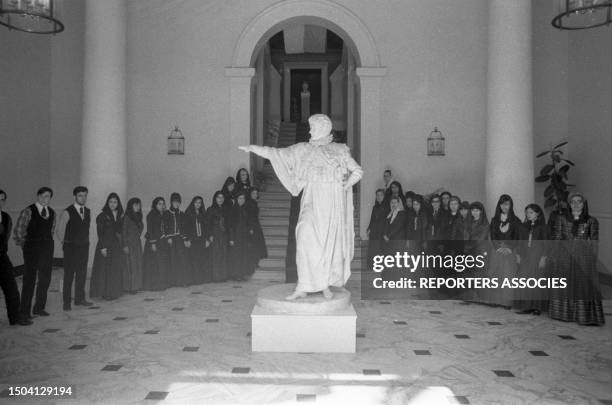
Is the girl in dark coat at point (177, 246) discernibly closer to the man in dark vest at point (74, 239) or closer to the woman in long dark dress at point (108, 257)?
the woman in long dark dress at point (108, 257)

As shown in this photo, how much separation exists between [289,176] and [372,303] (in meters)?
2.95

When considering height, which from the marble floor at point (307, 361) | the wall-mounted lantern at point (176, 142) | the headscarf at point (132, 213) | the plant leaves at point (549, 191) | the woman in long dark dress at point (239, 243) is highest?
the wall-mounted lantern at point (176, 142)

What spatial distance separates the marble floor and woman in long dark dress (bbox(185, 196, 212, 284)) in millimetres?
1735

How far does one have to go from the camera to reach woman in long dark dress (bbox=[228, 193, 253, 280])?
899 centimetres

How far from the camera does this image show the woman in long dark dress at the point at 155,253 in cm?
829

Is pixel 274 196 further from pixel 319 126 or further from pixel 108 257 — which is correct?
pixel 319 126

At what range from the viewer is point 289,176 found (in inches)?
210

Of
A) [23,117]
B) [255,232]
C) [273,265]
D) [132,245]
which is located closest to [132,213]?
[132,245]

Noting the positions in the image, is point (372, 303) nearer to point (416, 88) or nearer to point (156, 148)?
point (416, 88)

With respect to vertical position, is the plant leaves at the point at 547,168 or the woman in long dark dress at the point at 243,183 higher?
the plant leaves at the point at 547,168

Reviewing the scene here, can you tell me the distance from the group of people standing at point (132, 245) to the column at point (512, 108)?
14.3ft

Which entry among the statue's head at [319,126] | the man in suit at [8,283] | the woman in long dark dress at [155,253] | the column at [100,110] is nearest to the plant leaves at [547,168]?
the statue's head at [319,126]

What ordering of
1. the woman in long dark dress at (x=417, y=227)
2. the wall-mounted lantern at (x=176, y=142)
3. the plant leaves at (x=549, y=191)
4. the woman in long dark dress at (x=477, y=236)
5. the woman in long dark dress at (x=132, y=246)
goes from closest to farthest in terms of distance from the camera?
the woman in long dark dress at (x=477, y=236)
the woman in long dark dress at (x=132, y=246)
the woman in long dark dress at (x=417, y=227)
the plant leaves at (x=549, y=191)
the wall-mounted lantern at (x=176, y=142)

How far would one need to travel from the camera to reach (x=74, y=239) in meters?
7.02
